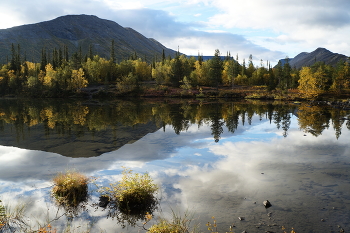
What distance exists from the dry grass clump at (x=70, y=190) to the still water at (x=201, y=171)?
0.41 metres

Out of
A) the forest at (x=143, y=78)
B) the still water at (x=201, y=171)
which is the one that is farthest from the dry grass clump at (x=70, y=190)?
the forest at (x=143, y=78)

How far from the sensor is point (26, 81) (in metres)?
106

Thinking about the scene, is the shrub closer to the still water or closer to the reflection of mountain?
the still water

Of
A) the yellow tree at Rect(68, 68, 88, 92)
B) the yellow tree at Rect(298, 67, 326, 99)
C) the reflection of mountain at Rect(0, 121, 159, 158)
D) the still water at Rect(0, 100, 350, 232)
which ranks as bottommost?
the still water at Rect(0, 100, 350, 232)

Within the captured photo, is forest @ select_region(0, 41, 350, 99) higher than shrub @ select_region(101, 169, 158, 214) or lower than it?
higher

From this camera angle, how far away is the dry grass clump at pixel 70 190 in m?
10.5

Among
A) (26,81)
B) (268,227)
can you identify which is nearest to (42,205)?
(268,227)

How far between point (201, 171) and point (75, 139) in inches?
549

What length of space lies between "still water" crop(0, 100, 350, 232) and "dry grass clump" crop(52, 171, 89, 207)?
412mm

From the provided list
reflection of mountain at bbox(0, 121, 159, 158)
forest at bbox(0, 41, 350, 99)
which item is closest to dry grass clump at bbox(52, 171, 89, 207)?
reflection of mountain at bbox(0, 121, 159, 158)

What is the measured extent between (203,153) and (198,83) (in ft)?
302

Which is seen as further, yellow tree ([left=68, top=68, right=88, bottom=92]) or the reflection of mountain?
yellow tree ([left=68, top=68, right=88, bottom=92])

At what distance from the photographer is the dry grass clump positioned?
34.4ft

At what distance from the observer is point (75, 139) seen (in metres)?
23.0
